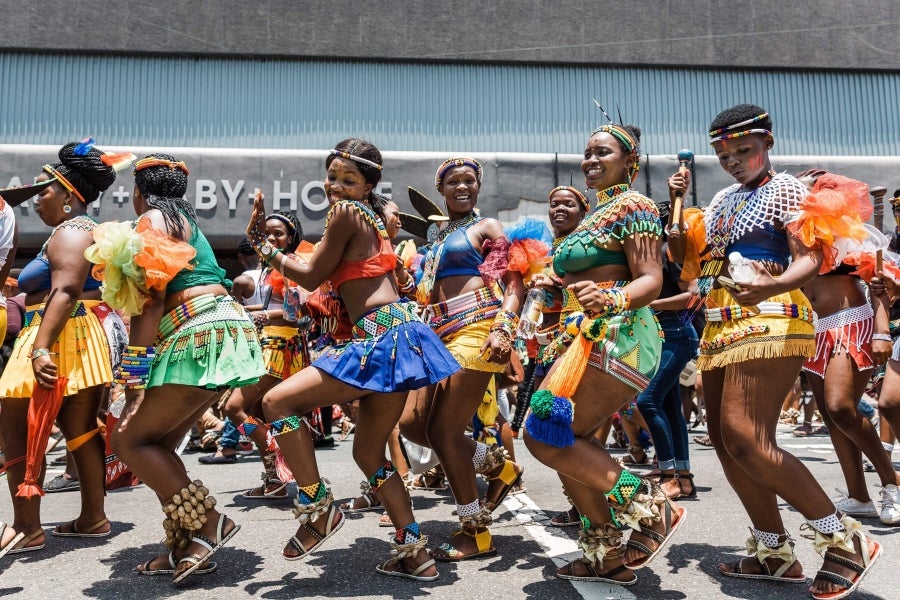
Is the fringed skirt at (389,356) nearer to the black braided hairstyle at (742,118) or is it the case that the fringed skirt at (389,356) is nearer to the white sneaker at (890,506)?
the black braided hairstyle at (742,118)

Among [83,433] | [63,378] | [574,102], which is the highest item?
[574,102]

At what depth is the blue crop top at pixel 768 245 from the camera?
328cm

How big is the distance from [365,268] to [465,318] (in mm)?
933

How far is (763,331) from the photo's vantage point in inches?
125

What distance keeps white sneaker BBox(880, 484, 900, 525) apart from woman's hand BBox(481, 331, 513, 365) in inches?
96.6

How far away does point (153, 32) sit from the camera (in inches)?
642

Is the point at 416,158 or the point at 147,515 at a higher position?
the point at 416,158

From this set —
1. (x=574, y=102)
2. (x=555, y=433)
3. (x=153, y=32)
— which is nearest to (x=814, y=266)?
(x=555, y=433)

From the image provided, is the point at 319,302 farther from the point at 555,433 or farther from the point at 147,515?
the point at 147,515

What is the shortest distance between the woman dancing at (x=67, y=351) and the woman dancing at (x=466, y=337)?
1.77 metres

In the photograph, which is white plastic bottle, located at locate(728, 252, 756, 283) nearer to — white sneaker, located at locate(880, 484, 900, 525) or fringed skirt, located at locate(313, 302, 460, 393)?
fringed skirt, located at locate(313, 302, 460, 393)

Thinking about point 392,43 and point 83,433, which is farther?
point 392,43

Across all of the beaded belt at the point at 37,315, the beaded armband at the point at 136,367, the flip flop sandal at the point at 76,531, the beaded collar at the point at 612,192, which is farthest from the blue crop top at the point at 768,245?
the flip flop sandal at the point at 76,531

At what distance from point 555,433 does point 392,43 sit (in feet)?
49.5
